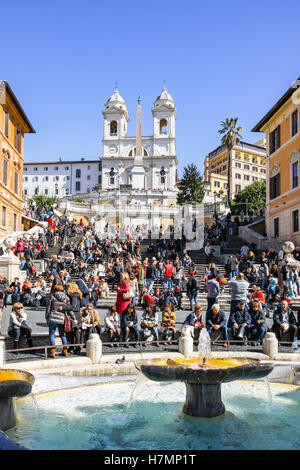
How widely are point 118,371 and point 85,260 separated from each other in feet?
48.9

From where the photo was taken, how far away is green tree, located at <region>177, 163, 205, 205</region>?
7069 cm

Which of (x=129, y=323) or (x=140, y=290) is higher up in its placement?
(x=140, y=290)

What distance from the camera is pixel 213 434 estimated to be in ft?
20.1

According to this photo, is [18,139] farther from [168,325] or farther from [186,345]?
[186,345]

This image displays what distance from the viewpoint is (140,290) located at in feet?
61.1

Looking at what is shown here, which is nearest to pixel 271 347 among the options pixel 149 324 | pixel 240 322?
pixel 240 322

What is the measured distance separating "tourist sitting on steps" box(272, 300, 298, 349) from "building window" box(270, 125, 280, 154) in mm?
18598

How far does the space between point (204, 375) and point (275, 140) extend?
24232 mm

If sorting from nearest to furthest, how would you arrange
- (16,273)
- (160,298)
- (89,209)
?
(160,298) < (16,273) < (89,209)

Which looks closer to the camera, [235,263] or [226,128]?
[235,263]

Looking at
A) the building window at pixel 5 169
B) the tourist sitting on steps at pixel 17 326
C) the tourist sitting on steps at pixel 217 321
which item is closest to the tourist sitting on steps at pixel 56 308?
the tourist sitting on steps at pixel 17 326

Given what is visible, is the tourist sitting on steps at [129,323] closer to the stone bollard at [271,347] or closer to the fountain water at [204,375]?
the stone bollard at [271,347]

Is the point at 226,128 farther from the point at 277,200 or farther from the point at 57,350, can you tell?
the point at 57,350
